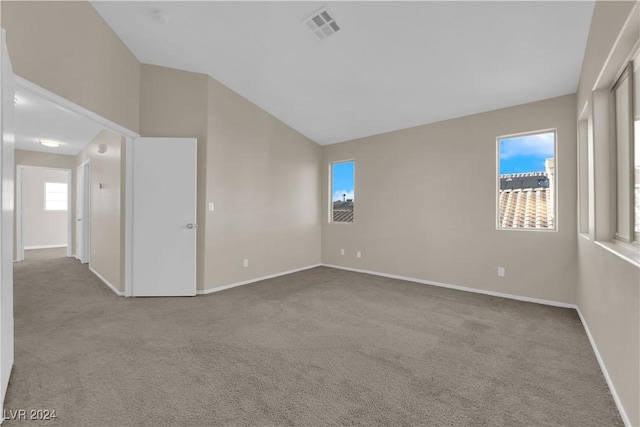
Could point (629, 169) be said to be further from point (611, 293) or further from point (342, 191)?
point (342, 191)

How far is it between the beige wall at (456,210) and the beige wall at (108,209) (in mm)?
3748

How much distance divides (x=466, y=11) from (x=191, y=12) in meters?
2.59

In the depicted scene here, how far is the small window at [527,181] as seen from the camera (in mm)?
3721

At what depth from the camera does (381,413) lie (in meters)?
1.68

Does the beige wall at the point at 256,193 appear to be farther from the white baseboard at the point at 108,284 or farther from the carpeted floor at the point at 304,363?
the white baseboard at the point at 108,284

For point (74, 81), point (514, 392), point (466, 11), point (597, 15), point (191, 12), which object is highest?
point (191, 12)

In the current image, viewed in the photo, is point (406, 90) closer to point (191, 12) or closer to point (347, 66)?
point (347, 66)

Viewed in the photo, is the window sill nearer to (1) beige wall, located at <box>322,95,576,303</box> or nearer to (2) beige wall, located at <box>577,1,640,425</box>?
(2) beige wall, located at <box>577,1,640,425</box>

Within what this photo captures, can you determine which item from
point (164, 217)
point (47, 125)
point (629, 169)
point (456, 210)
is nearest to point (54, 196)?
point (47, 125)

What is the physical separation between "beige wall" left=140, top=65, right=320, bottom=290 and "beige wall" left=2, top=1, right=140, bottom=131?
0.38m

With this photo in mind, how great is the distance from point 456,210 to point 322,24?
3.12 m

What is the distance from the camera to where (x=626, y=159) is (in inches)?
80.1

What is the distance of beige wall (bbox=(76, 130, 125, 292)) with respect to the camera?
4.07m

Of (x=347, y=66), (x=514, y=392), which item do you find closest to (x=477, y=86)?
(x=347, y=66)
